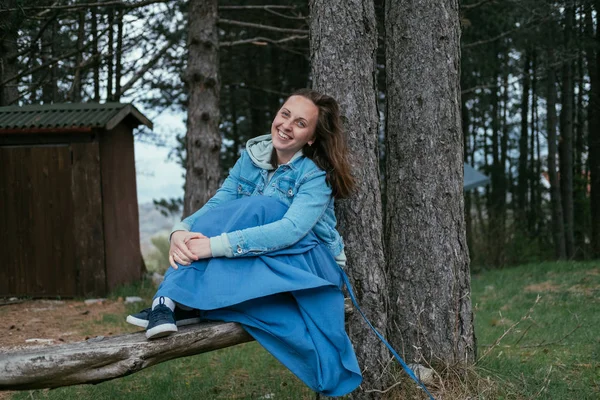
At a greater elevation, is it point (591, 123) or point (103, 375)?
point (591, 123)

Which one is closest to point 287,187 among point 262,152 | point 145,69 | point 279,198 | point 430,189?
point 279,198

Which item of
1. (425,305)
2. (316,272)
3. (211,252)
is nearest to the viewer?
(211,252)

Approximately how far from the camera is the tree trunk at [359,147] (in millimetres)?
3729

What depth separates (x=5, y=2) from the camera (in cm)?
748

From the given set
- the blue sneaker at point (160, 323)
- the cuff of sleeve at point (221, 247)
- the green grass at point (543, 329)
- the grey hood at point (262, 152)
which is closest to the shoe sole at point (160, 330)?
the blue sneaker at point (160, 323)

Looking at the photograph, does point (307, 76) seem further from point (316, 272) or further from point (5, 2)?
point (316, 272)

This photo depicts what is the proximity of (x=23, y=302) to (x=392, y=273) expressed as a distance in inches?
246

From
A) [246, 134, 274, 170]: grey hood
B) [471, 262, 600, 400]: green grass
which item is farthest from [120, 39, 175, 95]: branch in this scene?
[246, 134, 274, 170]: grey hood

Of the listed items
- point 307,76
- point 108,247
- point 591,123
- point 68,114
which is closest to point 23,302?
point 108,247

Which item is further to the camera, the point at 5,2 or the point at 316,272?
the point at 5,2

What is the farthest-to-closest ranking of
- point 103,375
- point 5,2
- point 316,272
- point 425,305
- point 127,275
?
1. point 127,275
2. point 5,2
3. point 425,305
4. point 316,272
5. point 103,375

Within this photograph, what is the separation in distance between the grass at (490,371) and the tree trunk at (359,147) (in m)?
0.58

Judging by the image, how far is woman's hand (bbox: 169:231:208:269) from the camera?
3.04m

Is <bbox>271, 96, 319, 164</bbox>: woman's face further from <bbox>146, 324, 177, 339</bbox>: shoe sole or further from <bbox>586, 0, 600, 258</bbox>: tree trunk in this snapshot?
<bbox>586, 0, 600, 258</bbox>: tree trunk
